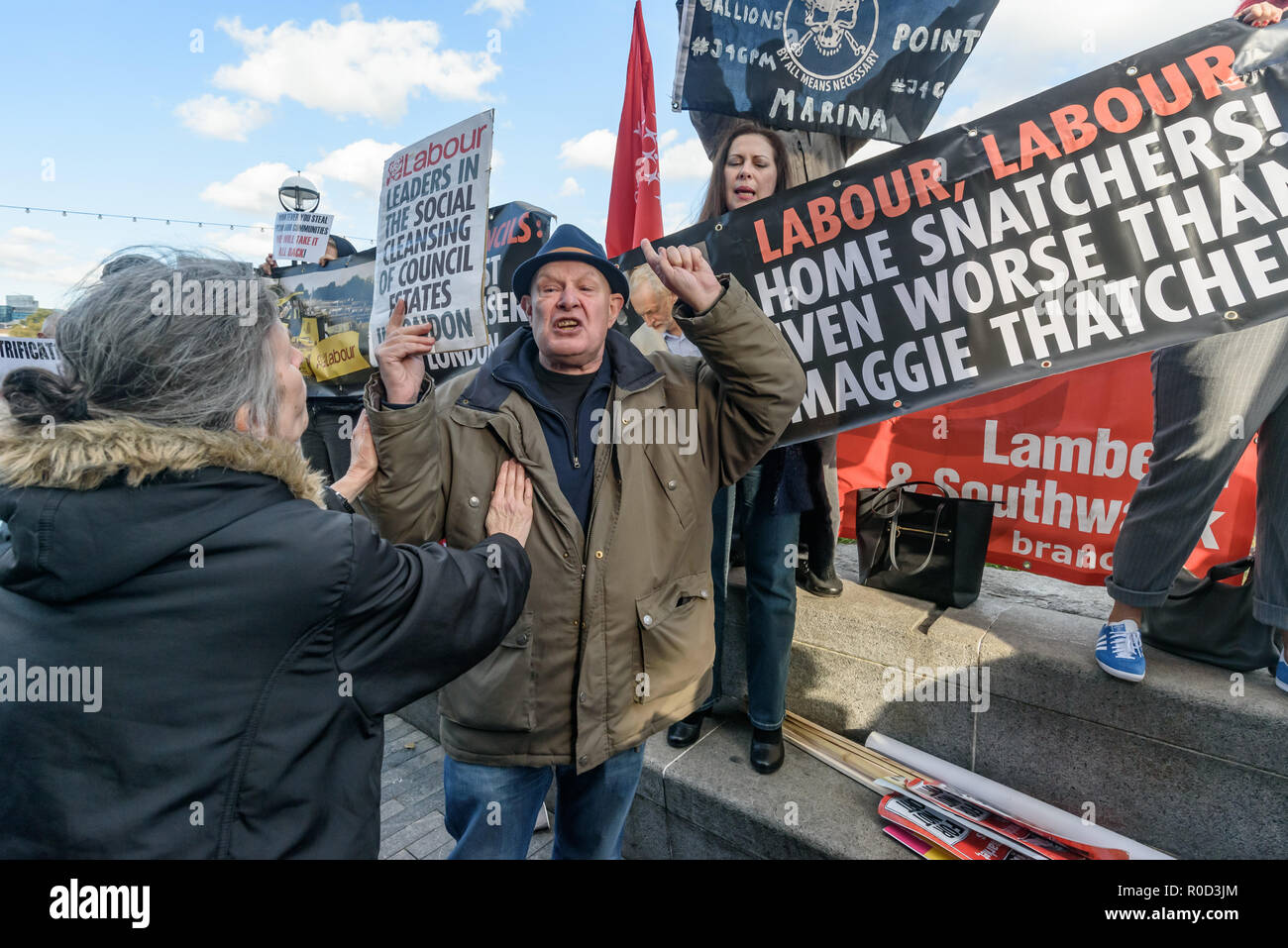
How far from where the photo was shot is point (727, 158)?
3082 millimetres

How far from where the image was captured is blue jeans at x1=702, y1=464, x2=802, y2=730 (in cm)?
267

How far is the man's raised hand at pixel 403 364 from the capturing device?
184 cm

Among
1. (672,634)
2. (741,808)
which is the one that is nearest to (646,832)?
(741,808)

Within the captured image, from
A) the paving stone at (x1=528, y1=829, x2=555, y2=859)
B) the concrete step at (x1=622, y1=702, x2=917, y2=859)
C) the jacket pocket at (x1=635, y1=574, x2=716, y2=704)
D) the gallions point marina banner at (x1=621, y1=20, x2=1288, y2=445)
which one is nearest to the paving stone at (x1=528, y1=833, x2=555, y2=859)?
the paving stone at (x1=528, y1=829, x2=555, y2=859)

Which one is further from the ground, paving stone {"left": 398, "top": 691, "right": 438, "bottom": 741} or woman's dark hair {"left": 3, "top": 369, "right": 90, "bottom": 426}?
woman's dark hair {"left": 3, "top": 369, "right": 90, "bottom": 426}

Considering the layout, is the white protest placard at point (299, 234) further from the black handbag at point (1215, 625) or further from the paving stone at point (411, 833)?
the black handbag at point (1215, 625)

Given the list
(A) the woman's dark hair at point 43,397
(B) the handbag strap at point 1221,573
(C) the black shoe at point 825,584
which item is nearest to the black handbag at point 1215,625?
(B) the handbag strap at point 1221,573

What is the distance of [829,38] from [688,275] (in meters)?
1.89

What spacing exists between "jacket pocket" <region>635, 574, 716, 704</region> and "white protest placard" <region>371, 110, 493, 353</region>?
3.72 feet

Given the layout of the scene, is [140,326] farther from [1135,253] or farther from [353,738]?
[1135,253]

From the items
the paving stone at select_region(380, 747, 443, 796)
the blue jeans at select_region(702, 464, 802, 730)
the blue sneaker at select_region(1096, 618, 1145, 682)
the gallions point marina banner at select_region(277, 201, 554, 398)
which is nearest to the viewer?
the blue sneaker at select_region(1096, 618, 1145, 682)

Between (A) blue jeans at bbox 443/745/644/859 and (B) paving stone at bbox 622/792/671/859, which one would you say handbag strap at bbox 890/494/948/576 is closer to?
(B) paving stone at bbox 622/792/671/859

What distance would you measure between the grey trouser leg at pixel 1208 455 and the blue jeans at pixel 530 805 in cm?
199
